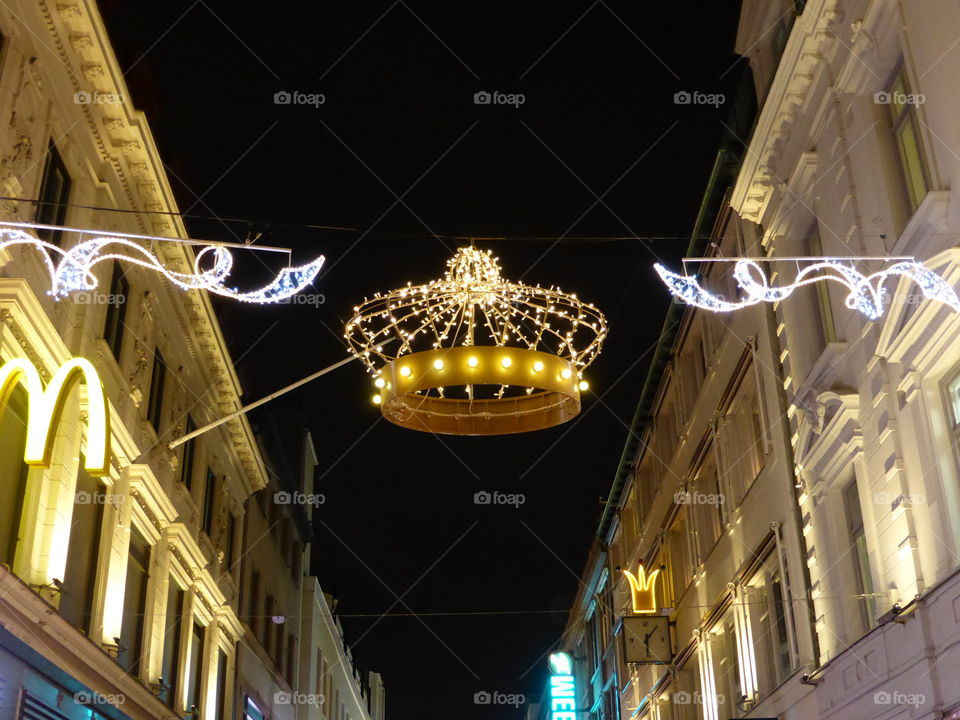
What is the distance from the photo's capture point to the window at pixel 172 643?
74.9 ft

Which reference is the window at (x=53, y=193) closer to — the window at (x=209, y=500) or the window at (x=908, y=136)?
the window at (x=908, y=136)

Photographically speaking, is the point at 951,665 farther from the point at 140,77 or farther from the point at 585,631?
the point at 585,631

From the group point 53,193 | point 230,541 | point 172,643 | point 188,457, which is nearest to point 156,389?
point 188,457

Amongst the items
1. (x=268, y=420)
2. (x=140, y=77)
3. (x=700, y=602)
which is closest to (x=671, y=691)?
(x=700, y=602)

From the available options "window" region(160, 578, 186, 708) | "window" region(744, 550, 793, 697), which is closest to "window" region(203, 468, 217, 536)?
"window" region(160, 578, 186, 708)

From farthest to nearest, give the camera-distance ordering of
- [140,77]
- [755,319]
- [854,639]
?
[755,319] < [140,77] < [854,639]

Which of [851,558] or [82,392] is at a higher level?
[82,392]

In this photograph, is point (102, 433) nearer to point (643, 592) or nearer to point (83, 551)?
point (83, 551)

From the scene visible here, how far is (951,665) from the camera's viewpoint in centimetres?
1223

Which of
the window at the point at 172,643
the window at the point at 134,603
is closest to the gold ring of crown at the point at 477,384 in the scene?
the window at the point at 134,603

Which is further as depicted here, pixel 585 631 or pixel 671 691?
pixel 585 631

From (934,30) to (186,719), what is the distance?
20151mm

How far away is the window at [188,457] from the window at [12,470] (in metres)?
10.0

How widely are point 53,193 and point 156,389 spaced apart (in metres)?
7.23
